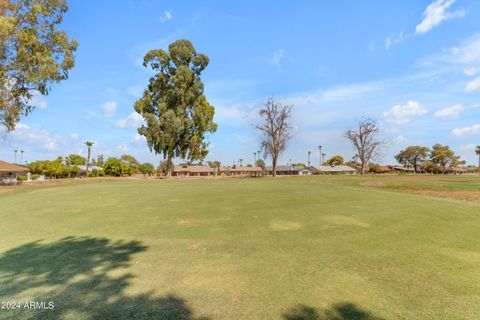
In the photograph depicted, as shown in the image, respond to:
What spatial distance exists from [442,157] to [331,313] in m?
103

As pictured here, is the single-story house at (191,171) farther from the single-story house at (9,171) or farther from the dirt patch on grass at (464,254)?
the dirt patch on grass at (464,254)

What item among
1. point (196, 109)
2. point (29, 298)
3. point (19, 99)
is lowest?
point (29, 298)

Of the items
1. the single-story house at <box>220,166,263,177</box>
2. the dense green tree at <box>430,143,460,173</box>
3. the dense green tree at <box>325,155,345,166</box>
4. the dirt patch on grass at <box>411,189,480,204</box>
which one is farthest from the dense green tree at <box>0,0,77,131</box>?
the dense green tree at <box>325,155,345,166</box>

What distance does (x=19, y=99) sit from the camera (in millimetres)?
18406

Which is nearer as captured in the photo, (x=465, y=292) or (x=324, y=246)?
(x=465, y=292)

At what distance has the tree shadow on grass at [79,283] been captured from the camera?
2574 mm

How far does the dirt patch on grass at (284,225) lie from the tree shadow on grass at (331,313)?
3.30 m

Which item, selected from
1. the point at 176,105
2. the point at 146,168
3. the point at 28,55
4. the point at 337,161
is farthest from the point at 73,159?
the point at 337,161

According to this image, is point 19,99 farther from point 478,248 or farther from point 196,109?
point 478,248

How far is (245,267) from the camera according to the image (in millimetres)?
3744

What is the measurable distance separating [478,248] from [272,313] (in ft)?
15.0

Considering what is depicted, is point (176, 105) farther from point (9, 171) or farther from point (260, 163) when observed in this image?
point (260, 163)

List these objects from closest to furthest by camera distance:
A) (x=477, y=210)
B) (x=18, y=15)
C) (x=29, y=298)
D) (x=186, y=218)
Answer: (x=29, y=298) < (x=186, y=218) < (x=477, y=210) < (x=18, y=15)

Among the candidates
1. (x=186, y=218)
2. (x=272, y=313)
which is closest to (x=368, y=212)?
(x=186, y=218)
